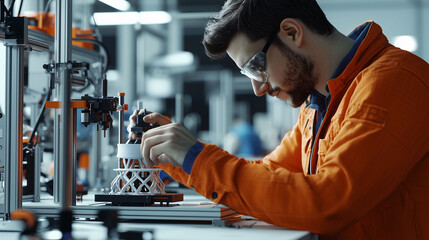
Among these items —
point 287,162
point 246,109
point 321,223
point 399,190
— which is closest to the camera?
point 321,223

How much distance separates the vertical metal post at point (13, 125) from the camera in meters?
1.33

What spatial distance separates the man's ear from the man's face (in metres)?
0.02

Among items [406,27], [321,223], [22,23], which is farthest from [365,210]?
[406,27]

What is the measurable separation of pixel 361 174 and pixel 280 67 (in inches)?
17.1

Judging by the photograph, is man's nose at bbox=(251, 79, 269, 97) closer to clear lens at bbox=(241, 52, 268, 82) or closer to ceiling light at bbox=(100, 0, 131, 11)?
clear lens at bbox=(241, 52, 268, 82)

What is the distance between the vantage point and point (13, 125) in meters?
1.35

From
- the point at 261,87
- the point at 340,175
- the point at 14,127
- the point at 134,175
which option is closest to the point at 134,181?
the point at 134,175

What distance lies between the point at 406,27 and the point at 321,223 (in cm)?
772

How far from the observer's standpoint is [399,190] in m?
1.24

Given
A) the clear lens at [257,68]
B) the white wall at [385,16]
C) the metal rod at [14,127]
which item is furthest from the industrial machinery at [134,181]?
the white wall at [385,16]

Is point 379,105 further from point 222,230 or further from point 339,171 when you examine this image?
point 222,230

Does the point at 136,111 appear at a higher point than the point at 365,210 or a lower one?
higher

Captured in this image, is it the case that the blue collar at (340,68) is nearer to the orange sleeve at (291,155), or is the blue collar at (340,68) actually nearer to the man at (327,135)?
the man at (327,135)

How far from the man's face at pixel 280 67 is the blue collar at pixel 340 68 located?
0.20 ft
